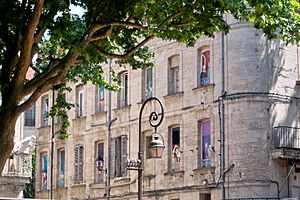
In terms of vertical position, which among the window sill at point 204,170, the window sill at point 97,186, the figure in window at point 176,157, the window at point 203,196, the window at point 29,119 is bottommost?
the window at point 203,196

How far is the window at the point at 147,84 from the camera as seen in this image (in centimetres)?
4146

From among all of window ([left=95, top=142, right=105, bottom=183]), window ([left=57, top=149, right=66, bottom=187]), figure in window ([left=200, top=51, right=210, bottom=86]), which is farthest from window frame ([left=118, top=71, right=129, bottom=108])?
window ([left=57, top=149, right=66, bottom=187])

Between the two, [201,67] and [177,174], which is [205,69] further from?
[177,174]

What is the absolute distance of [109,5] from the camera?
65.0 ft

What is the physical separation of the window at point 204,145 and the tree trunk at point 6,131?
18.9 metres

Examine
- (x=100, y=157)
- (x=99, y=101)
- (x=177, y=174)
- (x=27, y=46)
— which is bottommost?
(x=177, y=174)

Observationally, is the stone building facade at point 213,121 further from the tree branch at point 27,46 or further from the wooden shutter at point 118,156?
the tree branch at point 27,46

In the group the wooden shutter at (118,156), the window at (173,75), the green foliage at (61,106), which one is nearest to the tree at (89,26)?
the green foliage at (61,106)

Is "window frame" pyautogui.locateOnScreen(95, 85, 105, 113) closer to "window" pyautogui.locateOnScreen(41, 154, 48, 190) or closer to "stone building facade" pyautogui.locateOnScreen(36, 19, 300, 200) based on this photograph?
"stone building facade" pyautogui.locateOnScreen(36, 19, 300, 200)

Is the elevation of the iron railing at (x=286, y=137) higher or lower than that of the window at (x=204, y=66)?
lower

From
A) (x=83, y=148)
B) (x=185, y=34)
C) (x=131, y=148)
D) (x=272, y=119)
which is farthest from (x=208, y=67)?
(x=185, y=34)

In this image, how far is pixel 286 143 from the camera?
116 feet

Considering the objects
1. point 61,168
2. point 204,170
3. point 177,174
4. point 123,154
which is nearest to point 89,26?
point 204,170

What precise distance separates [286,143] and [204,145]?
3.71 m
